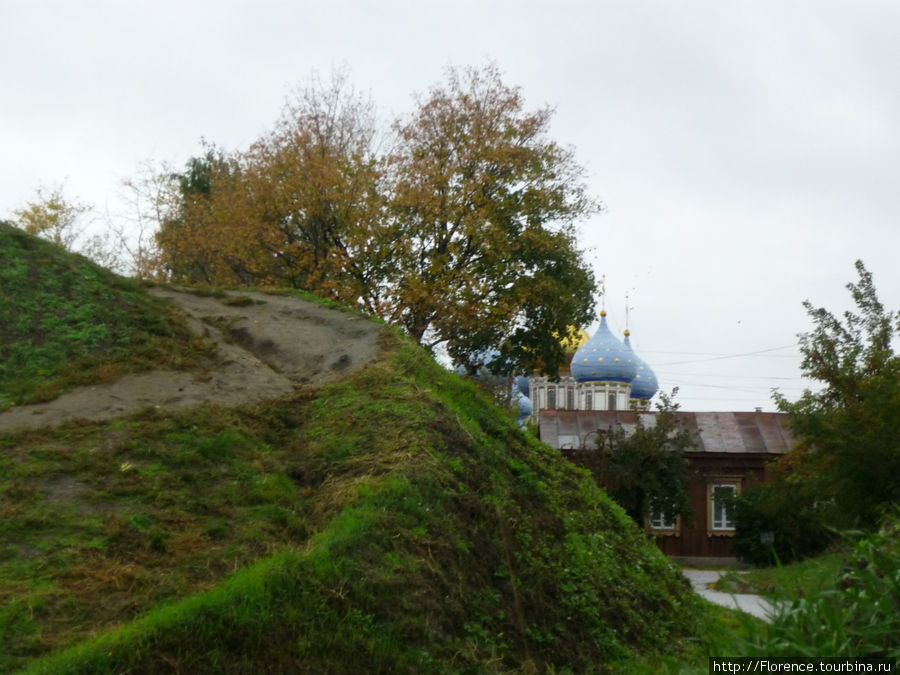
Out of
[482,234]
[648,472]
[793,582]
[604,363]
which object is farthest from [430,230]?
[604,363]

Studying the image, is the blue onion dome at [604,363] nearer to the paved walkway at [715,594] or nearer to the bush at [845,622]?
the paved walkway at [715,594]

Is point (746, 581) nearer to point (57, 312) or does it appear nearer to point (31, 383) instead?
point (31, 383)

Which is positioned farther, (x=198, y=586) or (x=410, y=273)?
(x=410, y=273)

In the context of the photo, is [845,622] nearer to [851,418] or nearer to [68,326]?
[68,326]

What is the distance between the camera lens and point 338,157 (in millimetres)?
28875

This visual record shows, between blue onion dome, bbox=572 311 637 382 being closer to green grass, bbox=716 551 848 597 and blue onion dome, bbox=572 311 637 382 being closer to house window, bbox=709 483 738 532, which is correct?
house window, bbox=709 483 738 532

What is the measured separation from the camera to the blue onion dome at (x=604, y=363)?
2350 inches

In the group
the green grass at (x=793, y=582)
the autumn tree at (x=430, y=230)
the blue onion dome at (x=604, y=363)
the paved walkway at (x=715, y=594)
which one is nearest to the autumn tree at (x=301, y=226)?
the autumn tree at (x=430, y=230)

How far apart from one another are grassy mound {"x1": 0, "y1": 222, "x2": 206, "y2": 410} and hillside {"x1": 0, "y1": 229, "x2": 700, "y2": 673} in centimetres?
7

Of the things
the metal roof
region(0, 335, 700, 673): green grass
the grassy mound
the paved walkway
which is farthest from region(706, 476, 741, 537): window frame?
the grassy mound

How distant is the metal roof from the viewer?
125 feet

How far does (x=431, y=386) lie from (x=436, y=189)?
15.5 meters

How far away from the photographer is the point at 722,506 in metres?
35.7

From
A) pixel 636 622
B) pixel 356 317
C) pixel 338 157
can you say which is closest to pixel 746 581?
pixel 636 622
